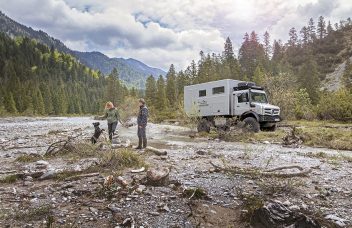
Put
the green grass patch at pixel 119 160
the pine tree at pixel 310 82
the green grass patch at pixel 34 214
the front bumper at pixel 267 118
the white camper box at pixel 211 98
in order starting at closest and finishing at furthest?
the green grass patch at pixel 34 214, the green grass patch at pixel 119 160, the front bumper at pixel 267 118, the white camper box at pixel 211 98, the pine tree at pixel 310 82

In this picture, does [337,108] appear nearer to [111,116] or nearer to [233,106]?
[233,106]

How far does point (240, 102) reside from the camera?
25359mm

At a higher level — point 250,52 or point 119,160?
point 250,52

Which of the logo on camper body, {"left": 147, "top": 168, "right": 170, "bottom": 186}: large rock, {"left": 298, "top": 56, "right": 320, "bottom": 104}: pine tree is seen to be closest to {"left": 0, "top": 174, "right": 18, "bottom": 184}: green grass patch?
{"left": 147, "top": 168, "right": 170, "bottom": 186}: large rock

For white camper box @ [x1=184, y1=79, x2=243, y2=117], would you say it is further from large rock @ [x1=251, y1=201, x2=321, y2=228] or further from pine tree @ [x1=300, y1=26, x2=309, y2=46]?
pine tree @ [x1=300, y1=26, x2=309, y2=46]

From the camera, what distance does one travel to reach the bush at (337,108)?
134 ft

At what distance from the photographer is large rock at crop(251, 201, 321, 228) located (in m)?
6.17

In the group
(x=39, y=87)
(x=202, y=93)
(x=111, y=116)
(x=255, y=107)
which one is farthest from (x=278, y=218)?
(x=39, y=87)

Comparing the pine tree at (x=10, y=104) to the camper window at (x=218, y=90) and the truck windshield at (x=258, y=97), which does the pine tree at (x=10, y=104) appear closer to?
the camper window at (x=218, y=90)

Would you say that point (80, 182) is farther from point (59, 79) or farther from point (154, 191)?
point (59, 79)

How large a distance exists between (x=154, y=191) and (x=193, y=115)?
20610 millimetres

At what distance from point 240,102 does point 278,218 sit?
19485mm

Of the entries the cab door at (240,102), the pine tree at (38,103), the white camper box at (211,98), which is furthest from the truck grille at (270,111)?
the pine tree at (38,103)

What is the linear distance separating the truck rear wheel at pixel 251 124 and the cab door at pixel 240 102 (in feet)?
2.97
